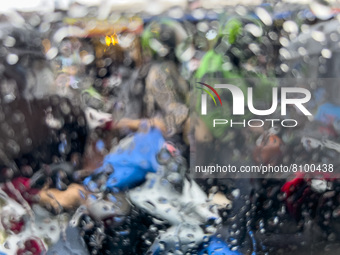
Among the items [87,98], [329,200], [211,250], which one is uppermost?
[87,98]

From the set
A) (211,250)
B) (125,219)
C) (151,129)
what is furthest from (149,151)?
(211,250)

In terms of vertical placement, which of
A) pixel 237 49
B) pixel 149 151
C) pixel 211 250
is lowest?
pixel 211 250

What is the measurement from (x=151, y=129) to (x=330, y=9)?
58 centimetres

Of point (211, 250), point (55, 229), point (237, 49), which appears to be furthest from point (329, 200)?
point (55, 229)

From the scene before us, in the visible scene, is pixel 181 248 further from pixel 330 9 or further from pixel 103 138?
pixel 330 9

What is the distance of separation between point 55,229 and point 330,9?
0.97 m

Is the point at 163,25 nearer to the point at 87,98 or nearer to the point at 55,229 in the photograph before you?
the point at 87,98

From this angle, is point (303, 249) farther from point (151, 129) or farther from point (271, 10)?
point (271, 10)

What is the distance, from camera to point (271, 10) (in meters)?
1.24

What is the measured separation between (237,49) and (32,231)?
2.49ft

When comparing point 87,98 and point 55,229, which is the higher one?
point 87,98

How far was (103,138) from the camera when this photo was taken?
1.25 meters

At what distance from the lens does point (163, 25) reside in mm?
1238

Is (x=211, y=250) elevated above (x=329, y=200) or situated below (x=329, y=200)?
below
